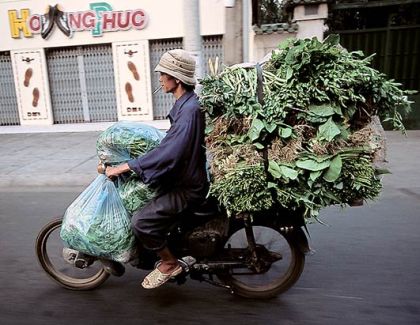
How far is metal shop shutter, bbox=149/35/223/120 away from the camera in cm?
1038

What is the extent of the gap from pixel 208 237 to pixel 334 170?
38.2 inches

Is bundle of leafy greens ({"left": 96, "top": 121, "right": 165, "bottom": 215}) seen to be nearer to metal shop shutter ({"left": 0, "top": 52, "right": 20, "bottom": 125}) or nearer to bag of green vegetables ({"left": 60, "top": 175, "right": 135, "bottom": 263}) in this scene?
bag of green vegetables ({"left": 60, "top": 175, "right": 135, "bottom": 263})

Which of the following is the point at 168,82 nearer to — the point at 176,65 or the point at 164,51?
the point at 176,65

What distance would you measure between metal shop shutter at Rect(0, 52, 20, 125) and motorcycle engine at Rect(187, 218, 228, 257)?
1085cm

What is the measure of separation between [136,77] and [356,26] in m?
5.62

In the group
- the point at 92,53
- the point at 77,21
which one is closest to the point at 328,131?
the point at 92,53

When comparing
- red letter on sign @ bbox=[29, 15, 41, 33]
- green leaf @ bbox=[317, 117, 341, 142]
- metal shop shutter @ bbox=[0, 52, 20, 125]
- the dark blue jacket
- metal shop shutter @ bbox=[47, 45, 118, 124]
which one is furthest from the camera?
metal shop shutter @ bbox=[0, 52, 20, 125]

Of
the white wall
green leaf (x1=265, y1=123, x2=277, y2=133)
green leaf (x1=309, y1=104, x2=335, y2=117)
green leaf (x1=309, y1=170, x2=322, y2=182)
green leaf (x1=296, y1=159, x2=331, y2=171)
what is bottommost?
green leaf (x1=309, y1=170, x2=322, y2=182)

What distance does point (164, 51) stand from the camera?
10805 millimetres

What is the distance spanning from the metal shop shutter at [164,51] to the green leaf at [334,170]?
26.8 ft

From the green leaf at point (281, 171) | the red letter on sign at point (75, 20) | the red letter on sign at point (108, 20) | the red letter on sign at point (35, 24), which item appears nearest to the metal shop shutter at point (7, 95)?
the red letter on sign at point (35, 24)

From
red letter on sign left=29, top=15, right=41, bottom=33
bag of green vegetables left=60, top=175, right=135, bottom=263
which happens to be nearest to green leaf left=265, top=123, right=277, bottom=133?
bag of green vegetables left=60, top=175, right=135, bottom=263

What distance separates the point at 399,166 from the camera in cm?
648

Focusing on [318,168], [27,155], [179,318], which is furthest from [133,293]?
[27,155]
